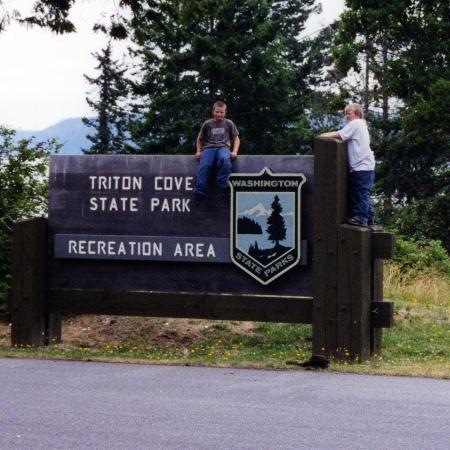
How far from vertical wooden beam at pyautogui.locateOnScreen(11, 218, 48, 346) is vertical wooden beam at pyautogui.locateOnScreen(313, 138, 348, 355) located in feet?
10.8

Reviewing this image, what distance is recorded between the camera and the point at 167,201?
41.3ft

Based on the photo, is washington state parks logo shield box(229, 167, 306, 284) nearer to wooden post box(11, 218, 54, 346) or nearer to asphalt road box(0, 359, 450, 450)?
asphalt road box(0, 359, 450, 450)

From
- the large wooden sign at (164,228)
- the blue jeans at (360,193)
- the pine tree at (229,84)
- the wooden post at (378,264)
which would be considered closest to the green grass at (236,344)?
the wooden post at (378,264)

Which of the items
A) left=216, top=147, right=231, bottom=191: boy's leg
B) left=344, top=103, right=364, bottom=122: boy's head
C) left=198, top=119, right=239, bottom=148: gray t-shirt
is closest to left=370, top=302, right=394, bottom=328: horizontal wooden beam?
left=344, top=103, right=364, bottom=122: boy's head

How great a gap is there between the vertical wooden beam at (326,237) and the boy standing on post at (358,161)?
177mm

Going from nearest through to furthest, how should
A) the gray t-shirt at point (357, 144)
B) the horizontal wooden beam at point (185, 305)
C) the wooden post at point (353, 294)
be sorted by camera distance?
the wooden post at point (353, 294), the gray t-shirt at point (357, 144), the horizontal wooden beam at point (185, 305)

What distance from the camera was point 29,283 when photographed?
12820 millimetres

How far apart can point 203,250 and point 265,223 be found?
2.54 feet

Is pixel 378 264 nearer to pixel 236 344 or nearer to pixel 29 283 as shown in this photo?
pixel 236 344

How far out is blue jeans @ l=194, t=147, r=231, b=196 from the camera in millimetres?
12250

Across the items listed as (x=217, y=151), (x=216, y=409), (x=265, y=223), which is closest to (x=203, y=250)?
(x=265, y=223)

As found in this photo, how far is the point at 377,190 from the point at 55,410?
3678cm

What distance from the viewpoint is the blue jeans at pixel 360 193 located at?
1187cm

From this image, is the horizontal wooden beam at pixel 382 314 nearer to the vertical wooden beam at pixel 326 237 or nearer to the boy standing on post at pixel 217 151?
the vertical wooden beam at pixel 326 237
